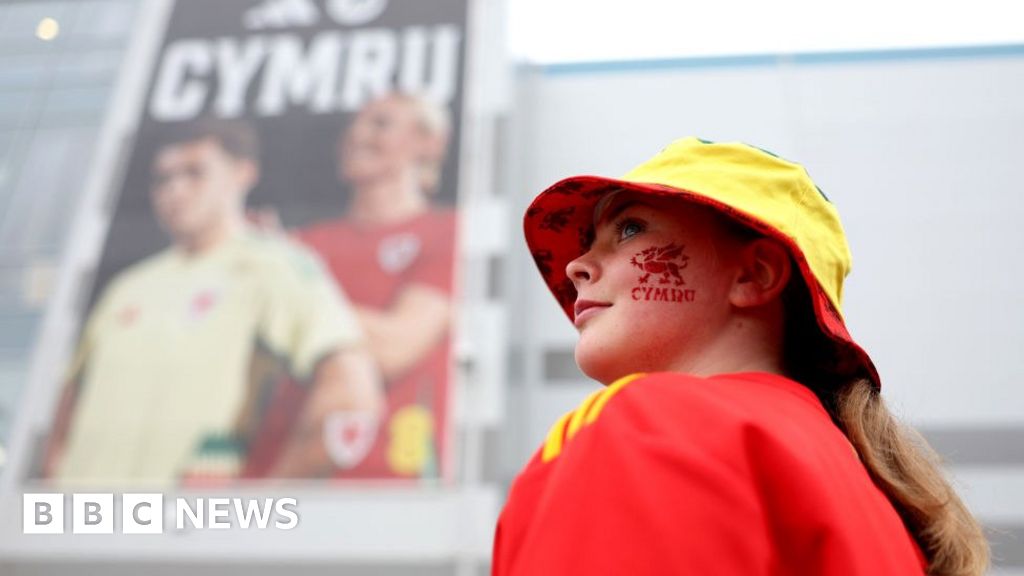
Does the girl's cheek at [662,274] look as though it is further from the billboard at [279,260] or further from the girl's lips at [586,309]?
the billboard at [279,260]

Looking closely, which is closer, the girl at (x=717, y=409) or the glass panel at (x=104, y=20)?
the girl at (x=717, y=409)

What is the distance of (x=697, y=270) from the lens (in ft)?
2.27

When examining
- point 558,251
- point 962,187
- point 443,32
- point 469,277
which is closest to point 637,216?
point 558,251

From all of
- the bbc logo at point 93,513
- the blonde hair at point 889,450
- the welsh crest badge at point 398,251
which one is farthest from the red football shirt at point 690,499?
the welsh crest badge at point 398,251

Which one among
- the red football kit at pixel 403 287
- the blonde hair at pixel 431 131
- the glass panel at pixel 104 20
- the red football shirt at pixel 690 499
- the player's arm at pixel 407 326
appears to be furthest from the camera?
the glass panel at pixel 104 20

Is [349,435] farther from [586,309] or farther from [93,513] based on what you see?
[586,309]

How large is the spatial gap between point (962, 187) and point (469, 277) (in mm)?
2254

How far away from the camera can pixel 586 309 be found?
71 cm

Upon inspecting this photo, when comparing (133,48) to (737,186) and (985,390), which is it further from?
(737,186)

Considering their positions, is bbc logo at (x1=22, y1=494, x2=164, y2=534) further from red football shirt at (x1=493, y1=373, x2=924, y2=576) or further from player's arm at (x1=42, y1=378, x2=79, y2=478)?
red football shirt at (x1=493, y1=373, x2=924, y2=576)

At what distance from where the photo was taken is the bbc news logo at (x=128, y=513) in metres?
→ 3.54

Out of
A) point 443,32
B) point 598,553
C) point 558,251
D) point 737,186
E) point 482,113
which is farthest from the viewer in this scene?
point 443,32

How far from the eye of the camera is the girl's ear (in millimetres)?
690

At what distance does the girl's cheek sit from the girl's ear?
1.6 inches
